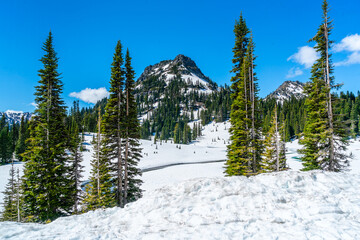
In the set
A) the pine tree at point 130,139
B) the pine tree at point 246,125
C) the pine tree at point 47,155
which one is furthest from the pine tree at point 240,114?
the pine tree at point 47,155

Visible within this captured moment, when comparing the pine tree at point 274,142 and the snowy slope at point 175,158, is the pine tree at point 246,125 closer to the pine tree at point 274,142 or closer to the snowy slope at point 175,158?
the pine tree at point 274,142

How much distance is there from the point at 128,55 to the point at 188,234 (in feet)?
52.3

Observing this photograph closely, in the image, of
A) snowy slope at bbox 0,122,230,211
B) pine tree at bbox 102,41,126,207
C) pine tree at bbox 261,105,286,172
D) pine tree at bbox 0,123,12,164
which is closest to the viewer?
pine tree at bbox 102,41,126,207

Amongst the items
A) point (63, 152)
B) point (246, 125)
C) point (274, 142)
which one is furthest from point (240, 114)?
point (63, 152)

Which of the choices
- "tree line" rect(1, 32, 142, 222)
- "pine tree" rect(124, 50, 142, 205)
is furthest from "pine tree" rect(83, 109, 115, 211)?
"pine tree" rect(124, 50, 142, 205)

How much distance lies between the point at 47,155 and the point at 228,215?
14.6m

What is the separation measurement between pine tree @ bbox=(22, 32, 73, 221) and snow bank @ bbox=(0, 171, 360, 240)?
326 inches

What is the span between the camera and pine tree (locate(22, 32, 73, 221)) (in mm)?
13703

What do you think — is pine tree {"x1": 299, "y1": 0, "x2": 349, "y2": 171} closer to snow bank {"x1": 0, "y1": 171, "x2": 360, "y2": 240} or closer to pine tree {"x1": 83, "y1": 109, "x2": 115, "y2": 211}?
snow bank {"x1": 0, "y1": 171, "x2": 360, "y2": 240}

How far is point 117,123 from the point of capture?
635 inches

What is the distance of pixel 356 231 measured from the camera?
15.9 feet

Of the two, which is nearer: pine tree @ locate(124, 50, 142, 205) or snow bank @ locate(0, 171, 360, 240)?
snow bank @ locate(0, 171, 360, 240)

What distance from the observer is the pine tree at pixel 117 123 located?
15.8 meters

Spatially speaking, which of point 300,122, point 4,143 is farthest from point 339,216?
point 300,122
